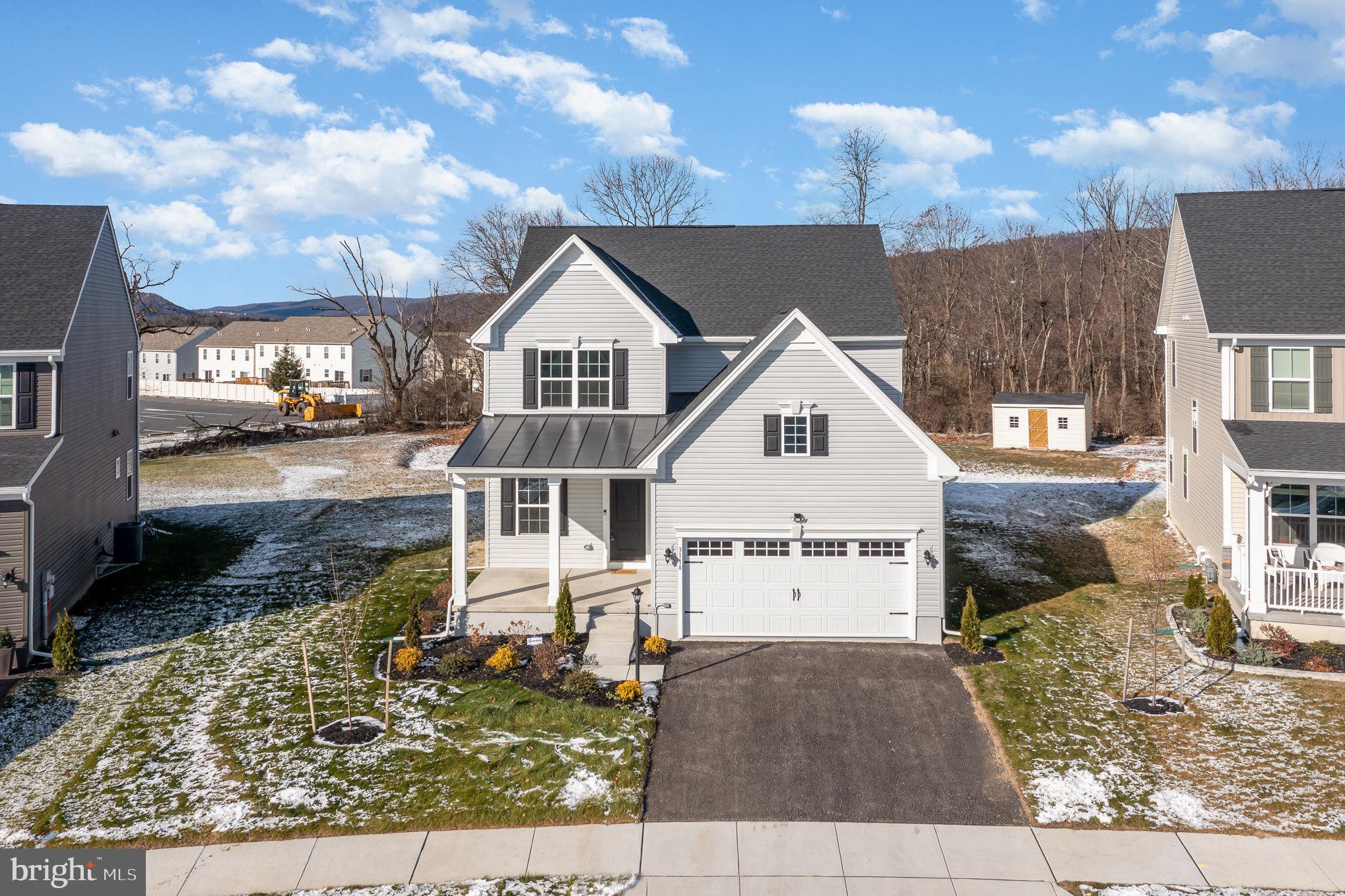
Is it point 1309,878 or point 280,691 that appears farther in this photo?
point 280,691

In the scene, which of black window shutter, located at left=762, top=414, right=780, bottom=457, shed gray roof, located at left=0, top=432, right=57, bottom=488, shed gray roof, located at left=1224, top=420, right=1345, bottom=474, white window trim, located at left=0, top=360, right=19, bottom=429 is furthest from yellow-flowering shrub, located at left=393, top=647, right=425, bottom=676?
shed gray roof, located at left=1224, top=420, right=1345, bottom=474

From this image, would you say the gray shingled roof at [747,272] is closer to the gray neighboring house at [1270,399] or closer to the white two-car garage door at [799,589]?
the white two-car garage door at [799,589]

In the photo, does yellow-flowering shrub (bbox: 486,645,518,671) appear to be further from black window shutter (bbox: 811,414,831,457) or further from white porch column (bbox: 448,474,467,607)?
black window shutter (bbox: 811,414,831,457)

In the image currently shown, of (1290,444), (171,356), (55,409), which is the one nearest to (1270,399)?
(1290,444)

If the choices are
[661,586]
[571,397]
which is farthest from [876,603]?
[571,397]

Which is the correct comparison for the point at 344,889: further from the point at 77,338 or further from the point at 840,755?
the point at 77,338

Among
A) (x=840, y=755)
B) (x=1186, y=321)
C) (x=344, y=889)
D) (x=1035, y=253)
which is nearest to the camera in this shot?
(x=344, y=889)
